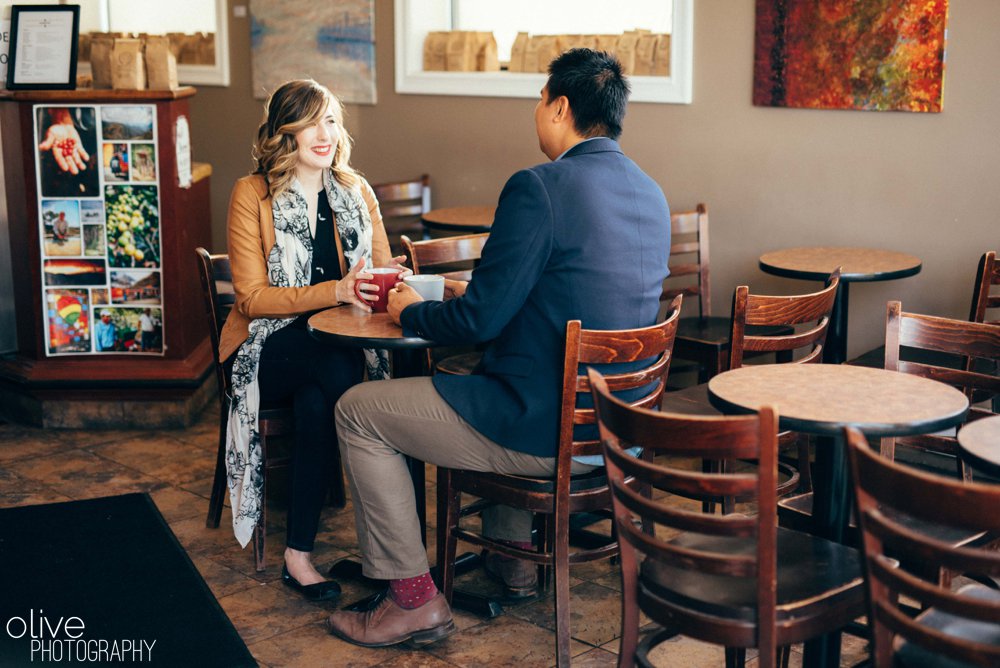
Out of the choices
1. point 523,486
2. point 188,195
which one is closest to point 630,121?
point 188,195

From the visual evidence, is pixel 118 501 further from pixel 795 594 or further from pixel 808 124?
pixel 808 124

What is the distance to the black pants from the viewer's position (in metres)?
3.33

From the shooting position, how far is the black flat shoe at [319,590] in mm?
3268

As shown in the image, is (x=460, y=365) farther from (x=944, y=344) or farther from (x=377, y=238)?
(x=944, y=344)

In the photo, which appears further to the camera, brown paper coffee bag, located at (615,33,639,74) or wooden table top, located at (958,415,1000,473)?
brown paper coffee bag, located at (615,33,639,74)

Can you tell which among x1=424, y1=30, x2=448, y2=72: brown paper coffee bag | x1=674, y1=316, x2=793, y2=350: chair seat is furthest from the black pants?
x1=424, y1=30, x2=448, y2=72: brown paper coffee bag

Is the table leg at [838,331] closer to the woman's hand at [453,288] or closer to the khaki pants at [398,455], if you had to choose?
the woman's hand at [453,288]

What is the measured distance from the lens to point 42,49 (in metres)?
4.77

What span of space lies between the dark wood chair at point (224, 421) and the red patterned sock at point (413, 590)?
68 cm

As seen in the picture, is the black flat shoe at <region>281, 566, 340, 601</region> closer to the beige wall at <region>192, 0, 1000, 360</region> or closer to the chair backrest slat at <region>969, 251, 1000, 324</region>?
the chair backrest slat at <region>969, 251, 1000, 324</region>

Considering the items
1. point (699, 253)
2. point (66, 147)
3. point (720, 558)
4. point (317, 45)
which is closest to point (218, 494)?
point (66, 147)

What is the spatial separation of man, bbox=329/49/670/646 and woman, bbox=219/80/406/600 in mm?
425

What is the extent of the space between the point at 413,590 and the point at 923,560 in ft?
4.92

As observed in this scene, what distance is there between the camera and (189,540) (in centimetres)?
369
